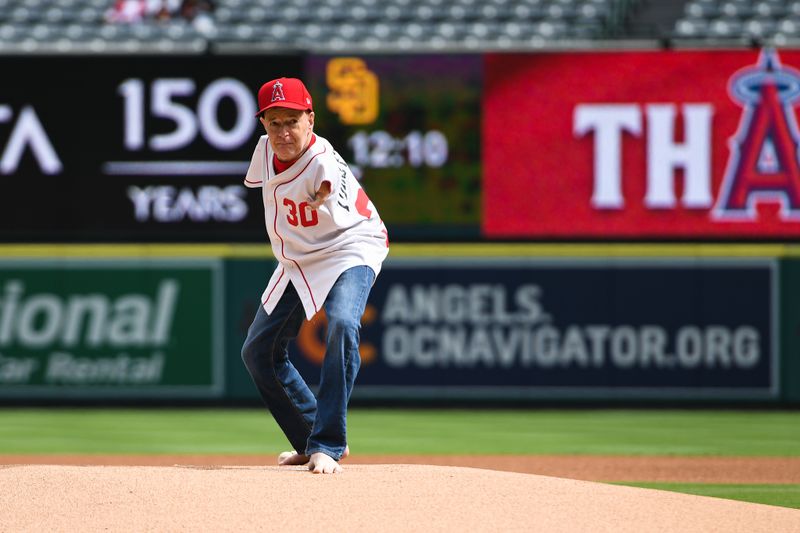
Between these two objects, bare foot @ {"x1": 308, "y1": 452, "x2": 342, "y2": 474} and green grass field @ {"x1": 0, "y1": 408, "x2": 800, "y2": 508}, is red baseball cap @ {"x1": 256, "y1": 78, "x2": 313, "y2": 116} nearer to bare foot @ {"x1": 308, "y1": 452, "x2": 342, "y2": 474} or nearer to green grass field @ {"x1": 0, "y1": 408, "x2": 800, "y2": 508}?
bare foot @ {"x1": 308, "y1": 452, "x2": 342, "y2": 474}

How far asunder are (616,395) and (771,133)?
278 cm

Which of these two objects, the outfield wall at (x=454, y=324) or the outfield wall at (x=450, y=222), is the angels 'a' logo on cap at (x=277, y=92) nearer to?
the outfield wall at (x=450, y=222)

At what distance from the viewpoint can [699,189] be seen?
1211cm

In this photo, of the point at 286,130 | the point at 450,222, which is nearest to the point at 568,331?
the point at 450,222

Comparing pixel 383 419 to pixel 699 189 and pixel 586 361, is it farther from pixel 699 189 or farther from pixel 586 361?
pixel 699 189

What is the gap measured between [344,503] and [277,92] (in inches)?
63.9

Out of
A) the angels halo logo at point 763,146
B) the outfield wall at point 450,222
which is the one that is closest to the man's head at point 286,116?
the outfield wall at point 450,222

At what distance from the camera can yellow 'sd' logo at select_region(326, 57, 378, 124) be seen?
1219 cm

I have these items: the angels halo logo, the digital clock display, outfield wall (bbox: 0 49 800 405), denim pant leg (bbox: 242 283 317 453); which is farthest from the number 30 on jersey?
the angels halo logo

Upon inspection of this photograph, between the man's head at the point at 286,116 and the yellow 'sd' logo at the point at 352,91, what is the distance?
6992 mm

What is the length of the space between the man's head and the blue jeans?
56cm

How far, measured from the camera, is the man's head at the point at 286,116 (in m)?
5.18

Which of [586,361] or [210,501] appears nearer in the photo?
[210,501]

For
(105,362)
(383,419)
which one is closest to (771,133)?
(383,419)
